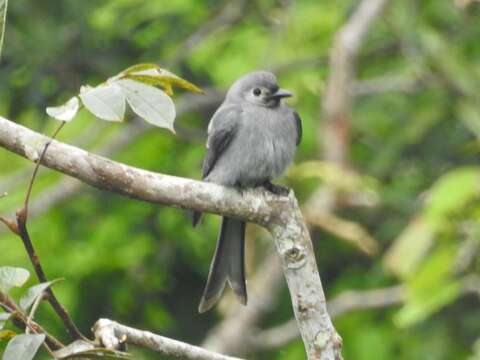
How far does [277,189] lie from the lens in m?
4.20

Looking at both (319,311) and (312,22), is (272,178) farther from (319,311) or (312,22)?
(312,22)

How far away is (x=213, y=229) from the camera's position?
8203 millimetres

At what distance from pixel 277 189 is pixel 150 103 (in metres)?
1.44

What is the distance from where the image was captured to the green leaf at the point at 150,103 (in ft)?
9.12

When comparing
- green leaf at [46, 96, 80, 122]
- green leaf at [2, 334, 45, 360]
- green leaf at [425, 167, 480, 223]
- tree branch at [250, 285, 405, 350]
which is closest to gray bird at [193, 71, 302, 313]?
green leaf at [425, 167, 480, 223]

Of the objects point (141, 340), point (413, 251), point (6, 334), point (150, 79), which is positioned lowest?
point (413, 251)

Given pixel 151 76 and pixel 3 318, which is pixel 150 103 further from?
pixel 3 318

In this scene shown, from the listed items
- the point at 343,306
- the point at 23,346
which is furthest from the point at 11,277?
the point at 343,306

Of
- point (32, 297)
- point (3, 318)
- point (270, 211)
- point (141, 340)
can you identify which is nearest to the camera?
point (3, 318)

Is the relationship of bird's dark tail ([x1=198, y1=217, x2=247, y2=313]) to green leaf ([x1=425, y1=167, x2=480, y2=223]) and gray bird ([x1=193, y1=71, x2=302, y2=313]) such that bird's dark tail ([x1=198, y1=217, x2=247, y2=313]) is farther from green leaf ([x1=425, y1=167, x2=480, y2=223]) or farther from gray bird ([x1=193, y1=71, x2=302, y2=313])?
green leaf ([x1=425, y1=167, x2=480, y2=223])

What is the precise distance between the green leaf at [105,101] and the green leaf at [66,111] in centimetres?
3

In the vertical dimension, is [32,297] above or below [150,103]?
below

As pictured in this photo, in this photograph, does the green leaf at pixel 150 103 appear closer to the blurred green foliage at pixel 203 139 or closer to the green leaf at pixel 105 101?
the green leaf at pixel 105 101

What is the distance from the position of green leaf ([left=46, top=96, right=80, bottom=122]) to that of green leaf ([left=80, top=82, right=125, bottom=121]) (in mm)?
28
